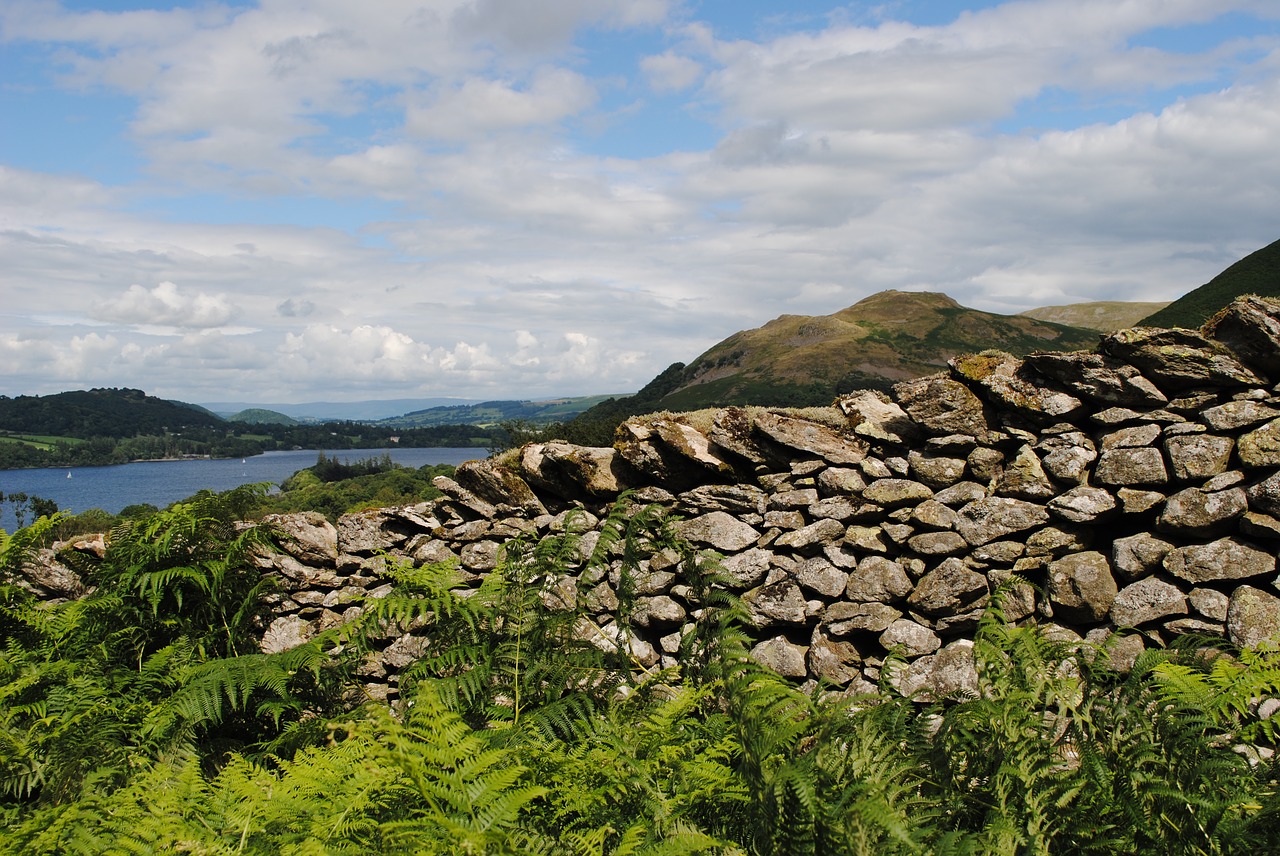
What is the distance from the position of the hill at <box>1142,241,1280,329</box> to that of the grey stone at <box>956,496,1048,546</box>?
25.2 m

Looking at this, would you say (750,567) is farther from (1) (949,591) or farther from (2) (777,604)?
(1) (949,591)

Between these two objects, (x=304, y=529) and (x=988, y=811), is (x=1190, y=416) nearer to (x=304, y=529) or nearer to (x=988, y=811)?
(x=988, y=811)

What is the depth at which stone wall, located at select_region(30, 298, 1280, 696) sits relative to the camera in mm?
4707

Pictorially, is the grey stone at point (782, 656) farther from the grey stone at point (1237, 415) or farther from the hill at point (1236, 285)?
the hill at point (1236, 285)

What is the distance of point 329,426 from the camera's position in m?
158

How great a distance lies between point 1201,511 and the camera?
185 inches

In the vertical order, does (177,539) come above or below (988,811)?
above

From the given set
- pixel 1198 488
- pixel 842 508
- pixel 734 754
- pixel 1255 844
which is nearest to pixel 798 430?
pixel 842 508

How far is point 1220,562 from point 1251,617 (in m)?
0.40

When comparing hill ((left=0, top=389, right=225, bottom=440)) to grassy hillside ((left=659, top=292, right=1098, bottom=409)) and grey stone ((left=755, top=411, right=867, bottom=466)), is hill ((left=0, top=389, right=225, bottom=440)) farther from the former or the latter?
grey stone ((left=755, top=411, right=867, bottom=466))

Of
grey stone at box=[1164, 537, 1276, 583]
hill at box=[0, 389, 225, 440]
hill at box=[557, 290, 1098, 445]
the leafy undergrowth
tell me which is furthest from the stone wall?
hill at box=[0, 389, 225, 440]

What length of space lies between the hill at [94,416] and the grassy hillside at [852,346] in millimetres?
109198

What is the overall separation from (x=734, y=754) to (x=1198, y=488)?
4365 mm

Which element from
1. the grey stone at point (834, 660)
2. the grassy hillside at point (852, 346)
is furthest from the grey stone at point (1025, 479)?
the grassy hillside at point (852, 346)
